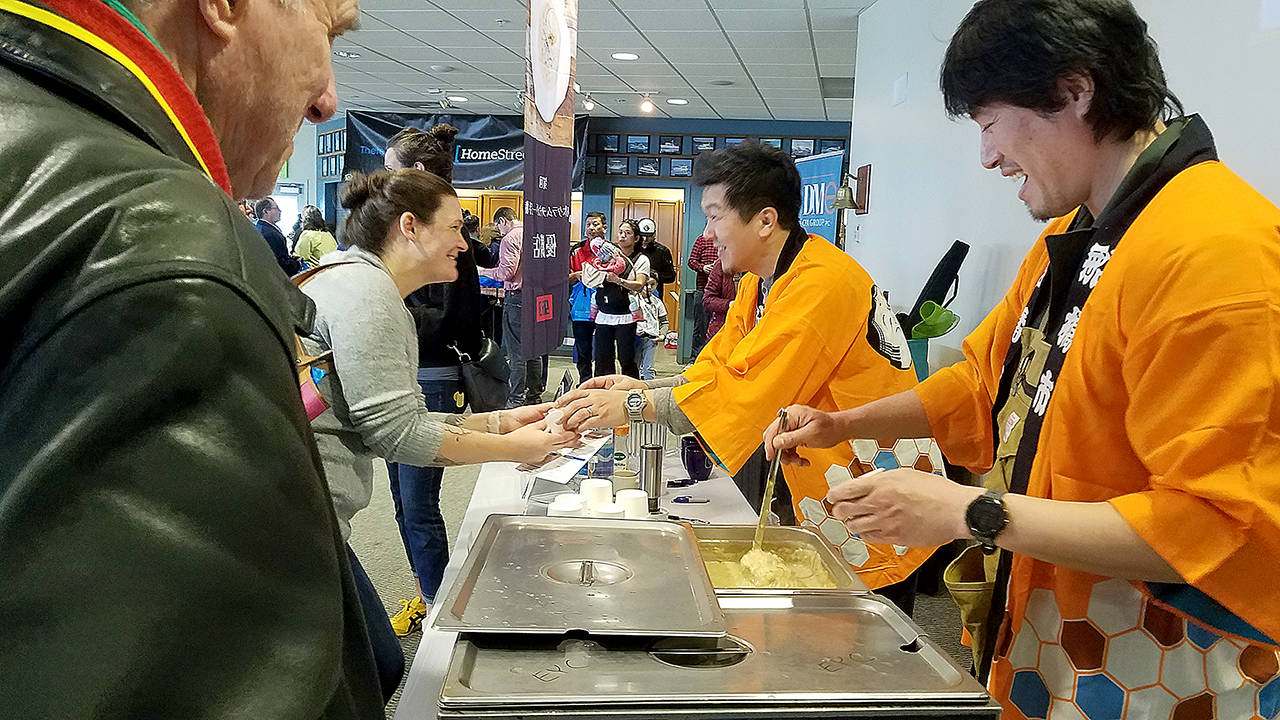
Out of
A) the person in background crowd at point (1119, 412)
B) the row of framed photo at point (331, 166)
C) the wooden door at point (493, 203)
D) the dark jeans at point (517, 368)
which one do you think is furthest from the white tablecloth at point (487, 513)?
the wooden door at point (493, 203)

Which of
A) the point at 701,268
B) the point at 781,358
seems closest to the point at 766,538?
the point at 781,358

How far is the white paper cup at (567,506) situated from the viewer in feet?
6.28

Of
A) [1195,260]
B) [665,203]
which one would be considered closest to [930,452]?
[1195,260]

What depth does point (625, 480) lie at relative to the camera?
7.18 ft

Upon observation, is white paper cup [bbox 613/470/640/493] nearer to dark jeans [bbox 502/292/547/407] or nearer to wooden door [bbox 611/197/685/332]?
dark jeans [bbox 502/292/547/407]

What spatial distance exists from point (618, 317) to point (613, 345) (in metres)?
0.29

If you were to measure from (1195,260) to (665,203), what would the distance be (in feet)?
38.5

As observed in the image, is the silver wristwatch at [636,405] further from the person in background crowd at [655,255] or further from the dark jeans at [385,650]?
the person in background crowd at [655,255]

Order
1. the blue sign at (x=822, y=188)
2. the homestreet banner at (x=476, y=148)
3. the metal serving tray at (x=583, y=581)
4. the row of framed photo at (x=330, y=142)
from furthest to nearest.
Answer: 1. the row of framed photo at (x=330, y=142)
2. the homestreet banner at (x=476, y=148)
3. the blue sign at (x=822, y=188)
4. the metal serving tray at (x=583, y=581)

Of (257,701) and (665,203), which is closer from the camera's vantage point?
(257,701)

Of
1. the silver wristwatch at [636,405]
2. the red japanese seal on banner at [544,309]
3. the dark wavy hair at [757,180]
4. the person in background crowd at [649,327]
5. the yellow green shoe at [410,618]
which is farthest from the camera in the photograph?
the person in background crowd at [649,327]

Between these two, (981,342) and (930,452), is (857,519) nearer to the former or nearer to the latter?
(981,342)

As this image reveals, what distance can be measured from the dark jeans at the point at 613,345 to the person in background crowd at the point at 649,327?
127 mm

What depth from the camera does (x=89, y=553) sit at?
0.36 m
